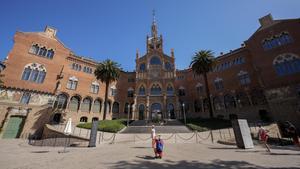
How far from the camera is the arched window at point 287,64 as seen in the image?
2662cm

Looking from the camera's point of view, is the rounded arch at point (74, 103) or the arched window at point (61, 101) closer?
the arched window at point (61, 101)

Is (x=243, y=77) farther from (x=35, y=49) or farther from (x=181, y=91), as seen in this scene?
(x=35, y=49)

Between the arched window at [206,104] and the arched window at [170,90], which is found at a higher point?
the arched window at [170,90]

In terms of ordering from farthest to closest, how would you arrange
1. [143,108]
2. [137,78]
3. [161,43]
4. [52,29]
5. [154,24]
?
[154,24] → [161,43] → [137,78] → [143,108] → [52,29]

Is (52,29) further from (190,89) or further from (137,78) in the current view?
(190,89)

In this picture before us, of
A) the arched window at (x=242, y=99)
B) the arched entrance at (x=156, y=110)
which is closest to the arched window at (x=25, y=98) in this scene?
the arched entrance at (x=156, y=110)

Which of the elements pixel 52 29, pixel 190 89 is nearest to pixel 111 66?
pixel 52 29

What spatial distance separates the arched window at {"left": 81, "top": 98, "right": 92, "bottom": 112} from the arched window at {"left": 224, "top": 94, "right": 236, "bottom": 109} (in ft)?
108

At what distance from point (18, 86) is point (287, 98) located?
47589mm

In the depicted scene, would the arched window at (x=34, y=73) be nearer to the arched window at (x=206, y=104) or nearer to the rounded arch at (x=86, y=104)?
the rounded arch at (x=86, y=104)

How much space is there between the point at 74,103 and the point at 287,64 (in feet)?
145

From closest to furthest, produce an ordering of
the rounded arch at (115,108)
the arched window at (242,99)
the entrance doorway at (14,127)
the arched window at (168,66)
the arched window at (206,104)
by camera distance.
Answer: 1. the entrance doorway at (14,127)
2. the arched window at (242,99)
3. the arched window at (206,104)
4. the rounded arch at (115,108)
5. the arched window at (168,66)

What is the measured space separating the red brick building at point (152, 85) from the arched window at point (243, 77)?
0.64 feet

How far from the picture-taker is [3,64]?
2686cm
